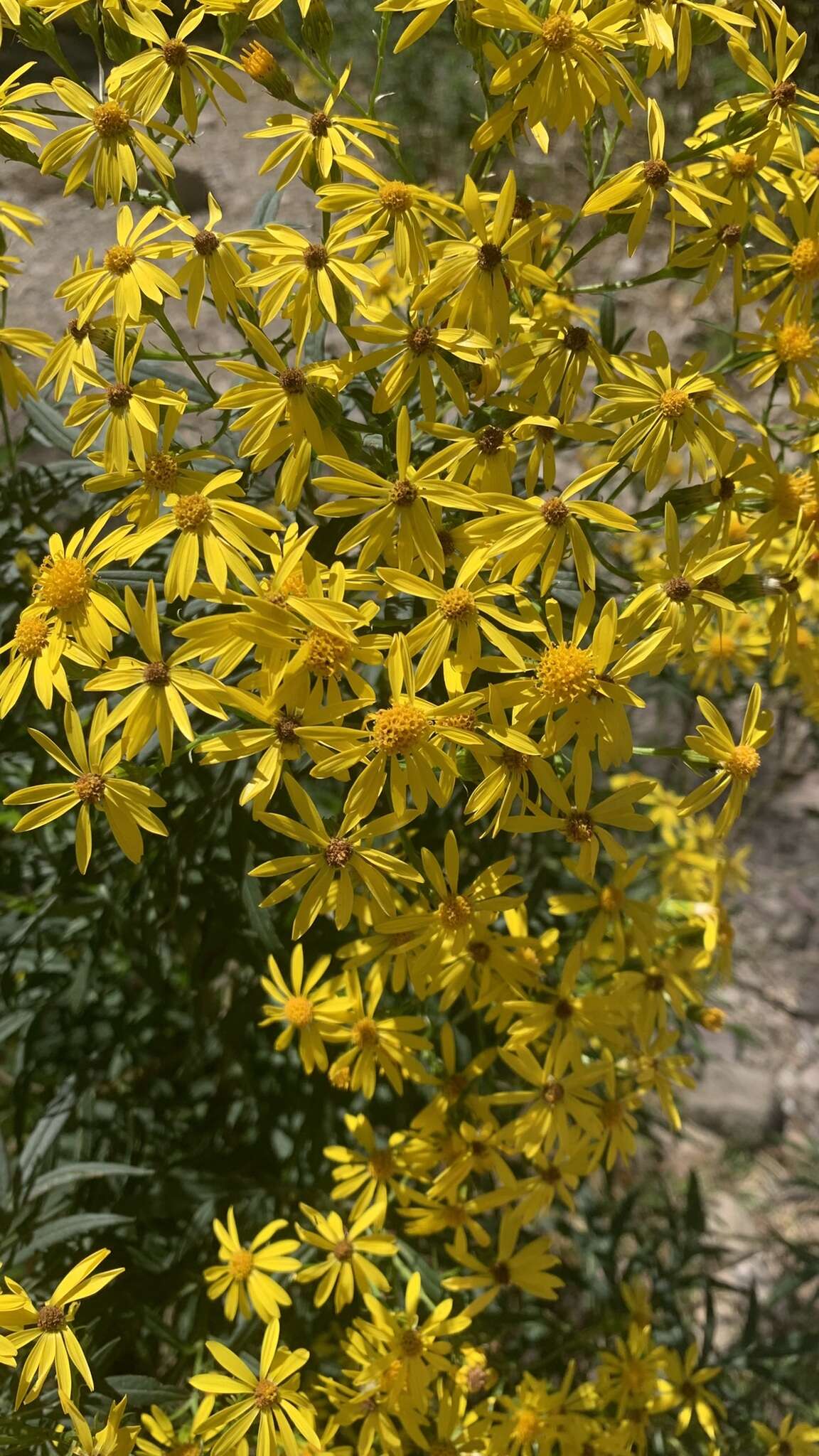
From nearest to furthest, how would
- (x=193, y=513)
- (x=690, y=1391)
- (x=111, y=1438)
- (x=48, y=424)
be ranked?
(x=111, y=1438) → (x=193, y=513) → (x=48, y=424) → (x=690, y=1391)

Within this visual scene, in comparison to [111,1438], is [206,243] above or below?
above

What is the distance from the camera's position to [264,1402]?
1858mm

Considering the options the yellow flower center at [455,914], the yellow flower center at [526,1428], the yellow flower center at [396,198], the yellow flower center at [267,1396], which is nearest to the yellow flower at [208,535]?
the yellow flower center at [396,198]

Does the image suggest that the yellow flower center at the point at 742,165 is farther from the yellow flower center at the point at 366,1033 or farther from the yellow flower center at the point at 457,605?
the yellow flower center at the point at 366,1033

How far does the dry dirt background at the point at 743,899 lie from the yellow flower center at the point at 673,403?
291 cm

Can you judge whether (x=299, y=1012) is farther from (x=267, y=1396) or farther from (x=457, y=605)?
(x=457, y=605)

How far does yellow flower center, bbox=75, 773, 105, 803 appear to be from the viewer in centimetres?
170

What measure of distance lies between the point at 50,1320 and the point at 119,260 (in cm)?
193

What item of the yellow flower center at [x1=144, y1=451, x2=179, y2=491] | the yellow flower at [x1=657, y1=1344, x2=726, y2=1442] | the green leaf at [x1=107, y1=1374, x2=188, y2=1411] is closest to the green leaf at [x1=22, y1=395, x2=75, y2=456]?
the yellow flower center at [x1=144, y1=451, x2=179, y2=491]

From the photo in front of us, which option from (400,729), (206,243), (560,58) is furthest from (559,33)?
(400,729)

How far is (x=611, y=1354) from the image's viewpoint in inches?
99.9

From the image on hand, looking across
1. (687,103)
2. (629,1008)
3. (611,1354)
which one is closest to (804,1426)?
(611,1354)

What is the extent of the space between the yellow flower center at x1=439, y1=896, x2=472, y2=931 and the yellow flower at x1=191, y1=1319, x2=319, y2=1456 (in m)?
0.89

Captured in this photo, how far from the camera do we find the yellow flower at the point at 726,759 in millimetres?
1777
